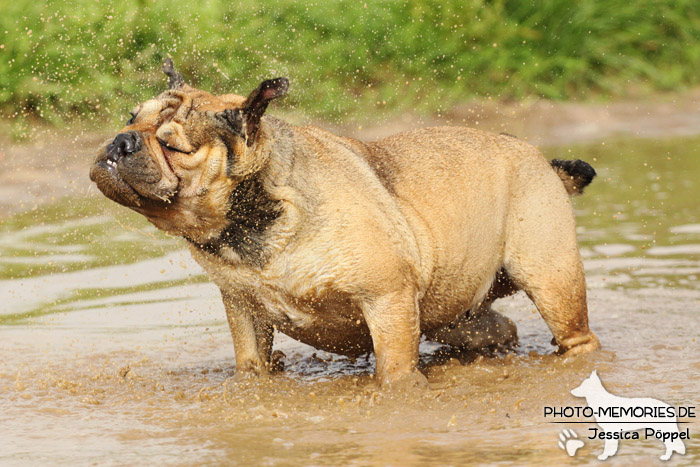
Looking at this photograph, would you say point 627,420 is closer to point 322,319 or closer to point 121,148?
point 322,319

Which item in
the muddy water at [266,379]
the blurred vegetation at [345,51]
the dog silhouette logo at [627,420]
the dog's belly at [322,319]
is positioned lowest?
the dog silhouette logo at [627,420]

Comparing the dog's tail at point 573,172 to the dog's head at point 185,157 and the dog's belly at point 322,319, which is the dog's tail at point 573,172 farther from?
the dog's head at point 185,157

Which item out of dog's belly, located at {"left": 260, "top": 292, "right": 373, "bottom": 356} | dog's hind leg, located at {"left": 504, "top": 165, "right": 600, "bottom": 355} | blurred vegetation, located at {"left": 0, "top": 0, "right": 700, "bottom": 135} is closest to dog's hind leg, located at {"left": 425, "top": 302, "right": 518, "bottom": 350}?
dog's hind leg, located at {"left": 504, "top": 165, "right": 600, "bottom": 355}

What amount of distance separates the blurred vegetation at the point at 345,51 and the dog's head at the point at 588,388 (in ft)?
23.1

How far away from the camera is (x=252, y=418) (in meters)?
6.59

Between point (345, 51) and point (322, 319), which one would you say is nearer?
point (322, 319)

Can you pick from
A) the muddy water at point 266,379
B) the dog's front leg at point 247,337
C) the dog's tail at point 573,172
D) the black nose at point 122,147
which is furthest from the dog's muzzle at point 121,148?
the dog's tail at point 573,172

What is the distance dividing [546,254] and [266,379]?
195cm

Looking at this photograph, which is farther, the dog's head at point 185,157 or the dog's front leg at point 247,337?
the dog's front leg at point 247,337

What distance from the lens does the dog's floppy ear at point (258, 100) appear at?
6.04m

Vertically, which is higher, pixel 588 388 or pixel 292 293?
pixel 292 293

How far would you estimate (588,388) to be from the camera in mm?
6961

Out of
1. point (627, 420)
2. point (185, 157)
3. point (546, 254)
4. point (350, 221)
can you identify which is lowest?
point (627, 420)

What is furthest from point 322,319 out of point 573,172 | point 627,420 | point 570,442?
point 573,172
